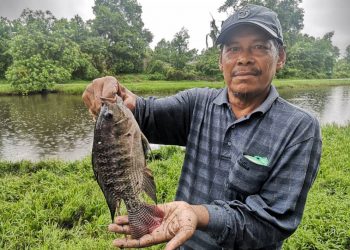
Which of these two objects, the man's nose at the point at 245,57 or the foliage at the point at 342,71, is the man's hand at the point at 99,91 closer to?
the man's nose at the point at 245,57

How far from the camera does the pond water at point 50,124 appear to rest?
1148cm

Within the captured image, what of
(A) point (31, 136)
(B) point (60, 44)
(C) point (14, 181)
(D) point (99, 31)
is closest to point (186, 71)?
(D) point (99, 31)

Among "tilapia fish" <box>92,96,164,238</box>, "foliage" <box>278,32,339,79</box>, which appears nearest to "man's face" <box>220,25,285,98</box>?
"tilapia fish" <box>92,96,164,238</box>

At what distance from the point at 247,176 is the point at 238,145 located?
220mm

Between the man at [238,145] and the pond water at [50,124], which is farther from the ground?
the man at [238,145]

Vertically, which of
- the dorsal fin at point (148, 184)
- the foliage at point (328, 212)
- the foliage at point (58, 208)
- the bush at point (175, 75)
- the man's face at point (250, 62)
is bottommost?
the foliage at point (58, 208)

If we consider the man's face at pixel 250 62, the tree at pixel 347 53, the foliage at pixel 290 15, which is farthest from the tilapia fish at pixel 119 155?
the tree at pixel 347 53

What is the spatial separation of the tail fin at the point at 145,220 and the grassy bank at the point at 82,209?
9.55 feet

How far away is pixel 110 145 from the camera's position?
194cm

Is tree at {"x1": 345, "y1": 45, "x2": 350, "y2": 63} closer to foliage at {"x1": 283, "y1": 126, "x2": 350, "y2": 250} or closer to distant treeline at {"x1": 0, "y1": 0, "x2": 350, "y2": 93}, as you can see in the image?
distant treeline at {"x1": 0, "y1": 0, "x2": 350, "y2": 93}

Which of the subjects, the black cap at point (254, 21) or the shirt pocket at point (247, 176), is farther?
the black cap at point (254, 21)

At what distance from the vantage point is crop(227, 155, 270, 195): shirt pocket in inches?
76.7

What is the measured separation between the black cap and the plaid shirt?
397 millimetres

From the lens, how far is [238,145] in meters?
2.09
